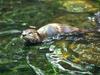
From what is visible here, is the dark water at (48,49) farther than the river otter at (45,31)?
No

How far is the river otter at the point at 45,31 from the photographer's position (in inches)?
407

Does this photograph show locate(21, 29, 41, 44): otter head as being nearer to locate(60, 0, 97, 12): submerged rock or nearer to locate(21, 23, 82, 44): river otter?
locate(21, 23, 82, 44): river otter

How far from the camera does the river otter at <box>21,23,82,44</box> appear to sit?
33.9 feet

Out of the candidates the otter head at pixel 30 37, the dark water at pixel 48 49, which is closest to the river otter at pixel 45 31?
the otter head at pixel 30 37

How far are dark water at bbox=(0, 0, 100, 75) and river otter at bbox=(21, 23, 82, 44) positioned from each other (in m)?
0.23

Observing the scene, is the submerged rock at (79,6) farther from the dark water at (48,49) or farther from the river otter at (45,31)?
the river otter at (45,31)

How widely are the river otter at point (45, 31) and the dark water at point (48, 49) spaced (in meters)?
0.23

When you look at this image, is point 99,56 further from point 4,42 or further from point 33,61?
point 4,42

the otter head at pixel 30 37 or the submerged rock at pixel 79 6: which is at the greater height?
the submerged rock at pixel 79 6

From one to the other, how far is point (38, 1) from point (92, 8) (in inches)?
110

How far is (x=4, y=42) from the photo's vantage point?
10414mm

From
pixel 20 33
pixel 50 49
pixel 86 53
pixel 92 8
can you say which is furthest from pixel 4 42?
pixel 92 8

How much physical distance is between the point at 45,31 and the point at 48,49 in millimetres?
1146

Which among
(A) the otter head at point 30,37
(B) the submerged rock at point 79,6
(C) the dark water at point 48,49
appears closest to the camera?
(C) the dark water at point 48,49
